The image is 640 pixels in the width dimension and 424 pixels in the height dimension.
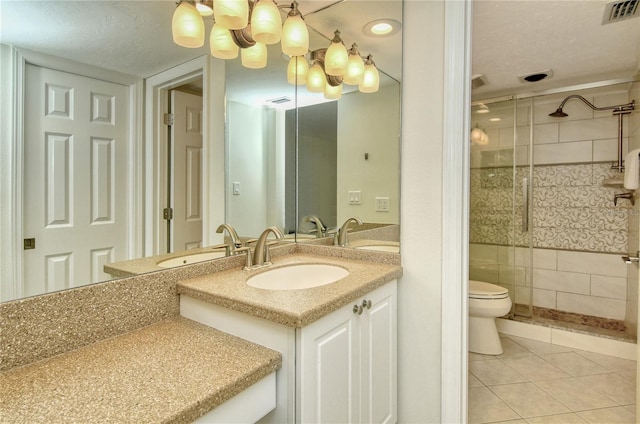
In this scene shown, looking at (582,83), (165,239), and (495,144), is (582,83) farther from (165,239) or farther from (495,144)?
(165,239)

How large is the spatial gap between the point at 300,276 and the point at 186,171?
0.68m

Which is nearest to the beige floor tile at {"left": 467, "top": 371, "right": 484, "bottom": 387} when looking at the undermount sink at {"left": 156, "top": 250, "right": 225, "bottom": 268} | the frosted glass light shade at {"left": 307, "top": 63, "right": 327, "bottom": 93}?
the undermount sink at {"left": 156, "top": 250, "right": 225, "bottom": 268}

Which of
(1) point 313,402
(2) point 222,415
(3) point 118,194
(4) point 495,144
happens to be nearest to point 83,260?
(3) point 118,194

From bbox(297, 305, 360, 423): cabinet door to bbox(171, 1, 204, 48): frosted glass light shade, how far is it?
1.05 meters

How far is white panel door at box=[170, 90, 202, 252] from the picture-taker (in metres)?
1.19

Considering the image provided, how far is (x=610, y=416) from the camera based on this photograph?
175cm

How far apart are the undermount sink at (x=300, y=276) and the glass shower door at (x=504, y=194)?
2023 millimetres

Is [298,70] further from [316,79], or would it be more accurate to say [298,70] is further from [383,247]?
[383,247]

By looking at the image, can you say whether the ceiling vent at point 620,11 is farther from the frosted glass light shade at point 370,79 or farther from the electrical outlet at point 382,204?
the electrical outlet at point 382,204

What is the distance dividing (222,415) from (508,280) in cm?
291

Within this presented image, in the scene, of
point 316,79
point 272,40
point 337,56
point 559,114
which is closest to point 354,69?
point 337,56

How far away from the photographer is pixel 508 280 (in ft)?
9.69

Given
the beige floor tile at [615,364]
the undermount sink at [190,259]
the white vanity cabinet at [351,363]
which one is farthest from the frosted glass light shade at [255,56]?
the beige floor tile at [615,364]

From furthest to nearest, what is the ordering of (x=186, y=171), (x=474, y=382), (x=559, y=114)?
1. (x=559, y=114)
2. (x=474, y=382)
3. (x=186, y=171)
